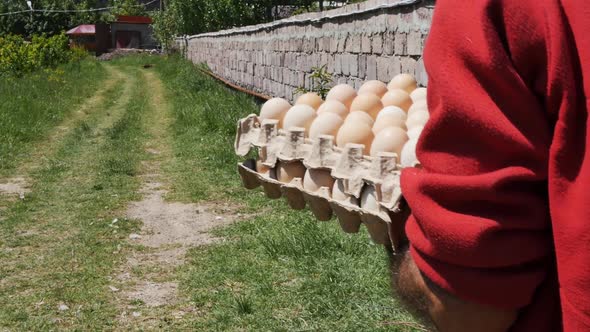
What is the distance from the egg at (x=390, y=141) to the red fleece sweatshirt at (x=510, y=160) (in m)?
0.52

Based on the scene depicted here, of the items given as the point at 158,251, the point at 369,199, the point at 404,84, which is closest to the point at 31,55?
the point at 158,251

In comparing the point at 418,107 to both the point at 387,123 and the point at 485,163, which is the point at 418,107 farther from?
the point at 485,163

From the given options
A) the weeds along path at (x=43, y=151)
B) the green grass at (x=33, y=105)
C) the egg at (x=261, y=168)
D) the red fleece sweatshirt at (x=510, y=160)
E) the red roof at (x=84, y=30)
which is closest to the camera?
the red fleece sweatshirt at (x=510, y=160)

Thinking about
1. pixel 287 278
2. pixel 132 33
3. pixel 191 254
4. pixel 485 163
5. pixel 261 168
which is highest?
pixel 485 163

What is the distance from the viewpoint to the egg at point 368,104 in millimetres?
2156

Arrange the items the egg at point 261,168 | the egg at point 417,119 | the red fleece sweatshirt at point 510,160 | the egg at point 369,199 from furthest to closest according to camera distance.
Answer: the egg at point 261,168, the egg at point 417,119, the egg at point 369,199, the red fleece sweatshirt at point 510,160

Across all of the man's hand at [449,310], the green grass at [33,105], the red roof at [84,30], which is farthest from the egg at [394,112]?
the red roof at [84,30]

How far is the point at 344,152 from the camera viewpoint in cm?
165

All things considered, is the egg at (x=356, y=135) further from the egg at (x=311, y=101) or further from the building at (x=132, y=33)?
the building at (x=132, y=33)

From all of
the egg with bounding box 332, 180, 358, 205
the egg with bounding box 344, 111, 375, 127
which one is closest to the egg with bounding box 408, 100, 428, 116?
the egg with bounding box 344, 111, 375, 127

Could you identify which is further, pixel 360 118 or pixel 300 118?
pixel 300 118

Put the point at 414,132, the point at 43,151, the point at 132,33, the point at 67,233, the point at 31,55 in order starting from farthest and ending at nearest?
1. the point at 132,33
2. the point at 31,55
3. the point at 43,151
4. the point at 67,233
5. the point at 414,132

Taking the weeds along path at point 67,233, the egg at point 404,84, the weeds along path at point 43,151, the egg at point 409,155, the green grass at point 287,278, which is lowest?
the weeds along path at point 43,151

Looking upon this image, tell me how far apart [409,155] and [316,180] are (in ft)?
1.25
